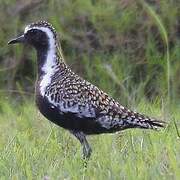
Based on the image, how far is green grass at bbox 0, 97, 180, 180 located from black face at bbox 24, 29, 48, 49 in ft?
2.34

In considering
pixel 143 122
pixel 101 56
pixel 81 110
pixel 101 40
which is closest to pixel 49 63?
pixel 81 110

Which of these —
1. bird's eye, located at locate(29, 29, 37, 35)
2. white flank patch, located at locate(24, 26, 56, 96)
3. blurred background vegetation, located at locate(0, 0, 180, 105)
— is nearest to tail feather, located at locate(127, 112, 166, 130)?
white flank patch, located at locate(24, 26, 56, 96)

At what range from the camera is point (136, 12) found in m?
11.0

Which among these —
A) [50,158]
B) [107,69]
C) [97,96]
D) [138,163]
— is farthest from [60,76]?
[107,69]

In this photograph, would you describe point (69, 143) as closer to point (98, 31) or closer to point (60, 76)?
point (60, 76)

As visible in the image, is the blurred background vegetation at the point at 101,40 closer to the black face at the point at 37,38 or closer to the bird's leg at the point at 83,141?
the black face at the point at 37,38

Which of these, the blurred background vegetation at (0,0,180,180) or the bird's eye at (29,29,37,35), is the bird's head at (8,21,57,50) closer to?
the bird's eye at (29,29,37,35)

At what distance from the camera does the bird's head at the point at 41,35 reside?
25.7 feet

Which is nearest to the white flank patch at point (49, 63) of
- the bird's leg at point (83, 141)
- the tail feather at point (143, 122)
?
the bird's leg at point (83, 141)

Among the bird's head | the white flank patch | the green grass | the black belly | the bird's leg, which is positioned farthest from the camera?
the bird's head

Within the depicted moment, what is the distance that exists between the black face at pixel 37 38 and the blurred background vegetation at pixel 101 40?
94.5 inches

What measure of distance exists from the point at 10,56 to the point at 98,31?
1.10 meters

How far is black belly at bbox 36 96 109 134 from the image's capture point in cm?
727

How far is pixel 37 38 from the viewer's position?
789cm
